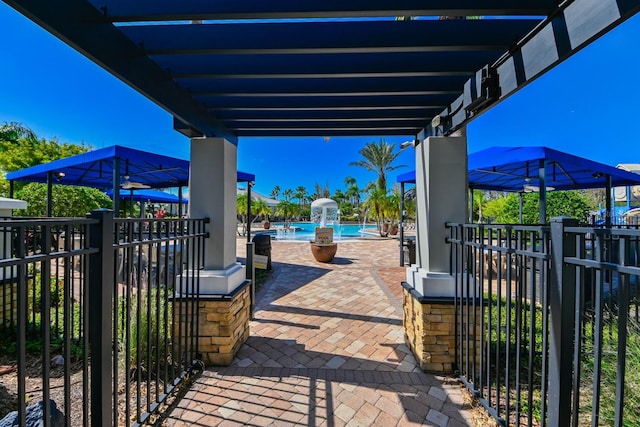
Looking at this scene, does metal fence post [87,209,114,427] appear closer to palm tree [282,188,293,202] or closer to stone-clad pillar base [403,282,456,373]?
stone-clad pillar base [403,282,456,373]

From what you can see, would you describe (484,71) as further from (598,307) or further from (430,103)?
(598,307)

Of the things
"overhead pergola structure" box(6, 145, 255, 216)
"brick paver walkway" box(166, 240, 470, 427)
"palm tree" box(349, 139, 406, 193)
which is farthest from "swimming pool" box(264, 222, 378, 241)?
"brick paver walkway" box(166, 240, 470, 427)

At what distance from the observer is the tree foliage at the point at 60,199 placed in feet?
28.6

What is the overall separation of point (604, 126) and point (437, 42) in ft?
178

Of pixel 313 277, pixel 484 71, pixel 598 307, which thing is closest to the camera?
pixel 598 307

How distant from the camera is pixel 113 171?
5422mm

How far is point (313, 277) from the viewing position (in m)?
6.57

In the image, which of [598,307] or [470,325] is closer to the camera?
[598,307]

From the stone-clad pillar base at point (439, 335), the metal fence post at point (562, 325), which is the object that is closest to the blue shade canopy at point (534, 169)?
the stone-clad pillar base at point (439, 335)

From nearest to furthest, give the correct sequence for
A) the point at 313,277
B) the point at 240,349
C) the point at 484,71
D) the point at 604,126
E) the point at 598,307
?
the point at 598,307 → the point at 484,71 → the point at 240,349 → the point at 313,277 → the point at 604,126

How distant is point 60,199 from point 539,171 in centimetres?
1329

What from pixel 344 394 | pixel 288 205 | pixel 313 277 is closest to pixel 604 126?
pixel 288 205

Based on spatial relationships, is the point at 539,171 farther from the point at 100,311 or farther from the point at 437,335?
the point at 100,311

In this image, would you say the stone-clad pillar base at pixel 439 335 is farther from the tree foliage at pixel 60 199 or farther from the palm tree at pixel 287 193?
the palm tree at pixel 287 193
